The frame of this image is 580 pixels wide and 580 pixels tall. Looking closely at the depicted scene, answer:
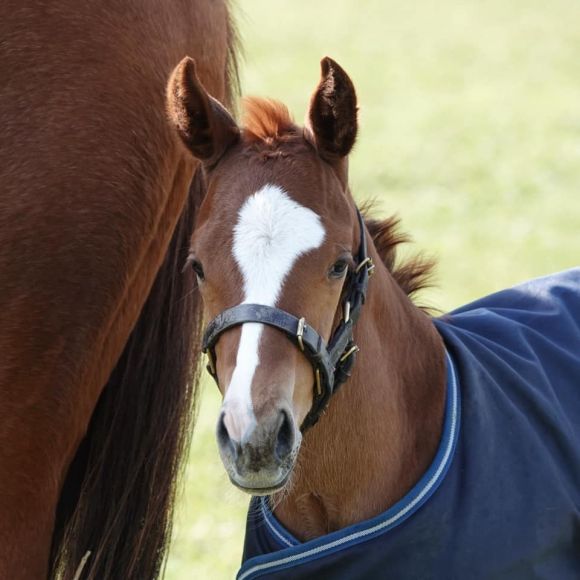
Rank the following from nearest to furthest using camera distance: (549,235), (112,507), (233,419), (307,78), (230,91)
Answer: (233,419), (112,507), (230,91), (549,235), (307,78)

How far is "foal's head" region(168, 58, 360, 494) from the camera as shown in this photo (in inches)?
95.4

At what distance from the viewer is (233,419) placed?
7.80 feet

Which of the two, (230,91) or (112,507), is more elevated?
(230,91)

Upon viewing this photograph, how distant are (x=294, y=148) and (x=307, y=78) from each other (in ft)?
39.3

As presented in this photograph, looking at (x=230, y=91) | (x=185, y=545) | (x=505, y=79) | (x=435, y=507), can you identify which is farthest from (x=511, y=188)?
(x=435, y=507)

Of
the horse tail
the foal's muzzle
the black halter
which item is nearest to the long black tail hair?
the horse tail

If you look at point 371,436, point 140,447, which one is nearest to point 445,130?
point 140,447

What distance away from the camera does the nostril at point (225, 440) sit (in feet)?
7.88

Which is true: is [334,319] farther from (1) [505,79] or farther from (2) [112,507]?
(1) [505,79]

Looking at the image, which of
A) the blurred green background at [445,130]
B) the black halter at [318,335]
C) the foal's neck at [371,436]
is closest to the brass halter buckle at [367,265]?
the black halter at [318,335]

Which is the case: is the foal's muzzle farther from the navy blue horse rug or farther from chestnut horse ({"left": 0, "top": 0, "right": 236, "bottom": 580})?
chestnut horse ({"left": 0, "top": 0, "right": 236, "bottom": 580})

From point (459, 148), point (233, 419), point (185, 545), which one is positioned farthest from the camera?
point (459, 148)

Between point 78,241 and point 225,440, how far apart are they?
2.27 feet

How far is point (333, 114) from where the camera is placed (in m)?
2.77
